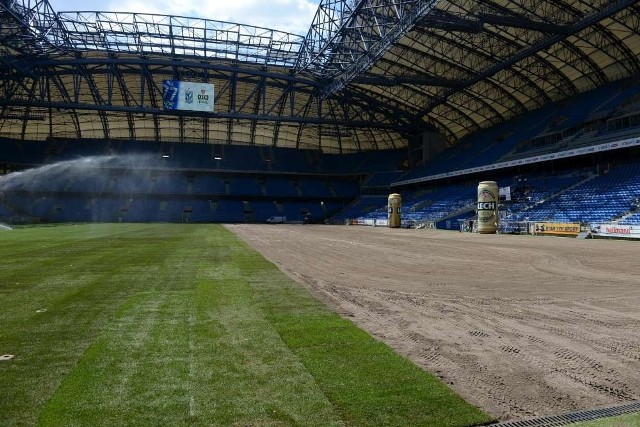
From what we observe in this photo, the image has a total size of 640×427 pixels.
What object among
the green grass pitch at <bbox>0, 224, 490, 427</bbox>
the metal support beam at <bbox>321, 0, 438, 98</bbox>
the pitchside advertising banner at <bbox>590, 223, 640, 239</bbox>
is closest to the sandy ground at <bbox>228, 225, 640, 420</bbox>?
the green grass pitch at <bbox>0, 224, 490, 427</bbox>

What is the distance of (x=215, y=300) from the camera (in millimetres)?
8336

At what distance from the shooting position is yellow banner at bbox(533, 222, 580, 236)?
1357 inches

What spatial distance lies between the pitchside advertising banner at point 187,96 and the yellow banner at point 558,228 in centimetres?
3802

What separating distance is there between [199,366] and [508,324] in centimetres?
501

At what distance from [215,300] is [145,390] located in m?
4.15

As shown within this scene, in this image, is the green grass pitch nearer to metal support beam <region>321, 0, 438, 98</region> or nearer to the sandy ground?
the sandy ground

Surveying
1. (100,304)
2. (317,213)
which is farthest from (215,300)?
(317,213)

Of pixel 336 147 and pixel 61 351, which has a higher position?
pixel 336 147

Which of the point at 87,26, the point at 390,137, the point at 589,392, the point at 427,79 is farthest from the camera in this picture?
the point at 390,137

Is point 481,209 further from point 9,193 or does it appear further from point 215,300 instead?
point 9,193

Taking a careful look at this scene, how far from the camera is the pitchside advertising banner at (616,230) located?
2962 centimetres

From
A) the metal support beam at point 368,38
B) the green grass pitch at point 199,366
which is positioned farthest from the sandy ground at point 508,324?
the metal support beam at point 368,38

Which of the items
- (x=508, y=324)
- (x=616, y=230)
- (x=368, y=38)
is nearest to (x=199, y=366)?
(x=508, y=324)

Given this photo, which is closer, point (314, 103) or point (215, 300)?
point (215, 300)
